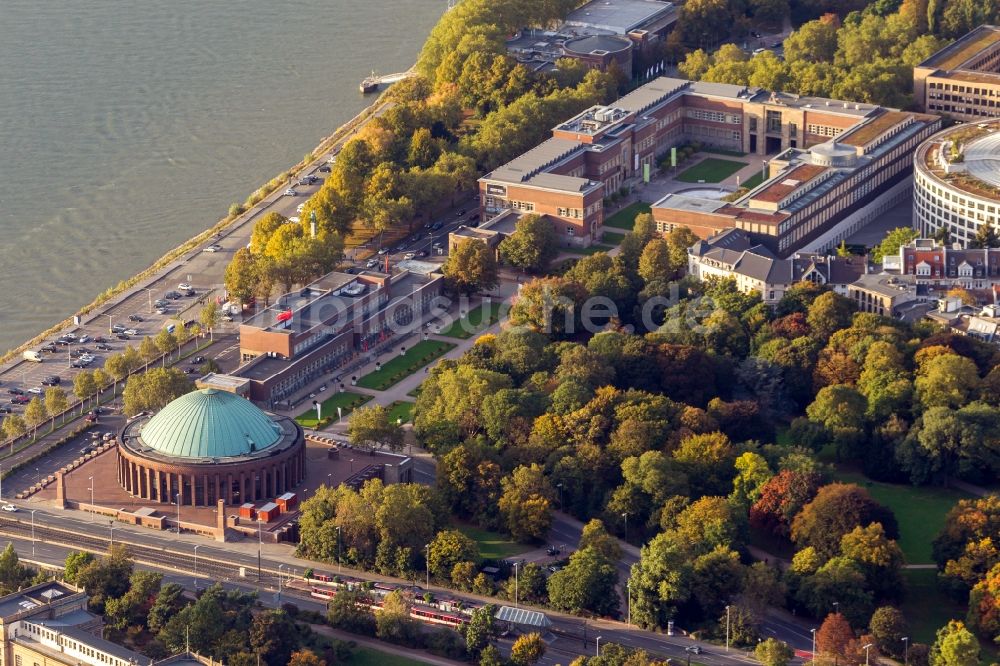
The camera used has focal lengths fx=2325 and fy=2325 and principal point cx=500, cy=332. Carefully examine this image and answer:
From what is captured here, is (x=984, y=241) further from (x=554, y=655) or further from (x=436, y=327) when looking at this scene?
(x=554, y=655)

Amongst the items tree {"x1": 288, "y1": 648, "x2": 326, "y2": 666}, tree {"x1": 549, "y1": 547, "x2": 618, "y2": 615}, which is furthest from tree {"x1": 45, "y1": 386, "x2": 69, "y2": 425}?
tree {"x1": 549, "y1": 547, "x2": 618, "y2": 615}

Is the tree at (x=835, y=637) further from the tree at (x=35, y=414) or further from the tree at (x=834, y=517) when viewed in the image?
the tree at (x=35, y=414)

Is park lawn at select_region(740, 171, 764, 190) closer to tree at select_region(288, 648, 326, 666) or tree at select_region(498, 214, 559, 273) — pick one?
tree at select_region(498, 214, 559, 273)

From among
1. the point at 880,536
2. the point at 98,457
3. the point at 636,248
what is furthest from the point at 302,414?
the point at 880,536

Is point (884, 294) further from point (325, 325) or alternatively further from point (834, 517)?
point (325, 325)

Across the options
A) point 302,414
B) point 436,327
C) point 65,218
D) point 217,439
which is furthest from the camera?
point 65,218
